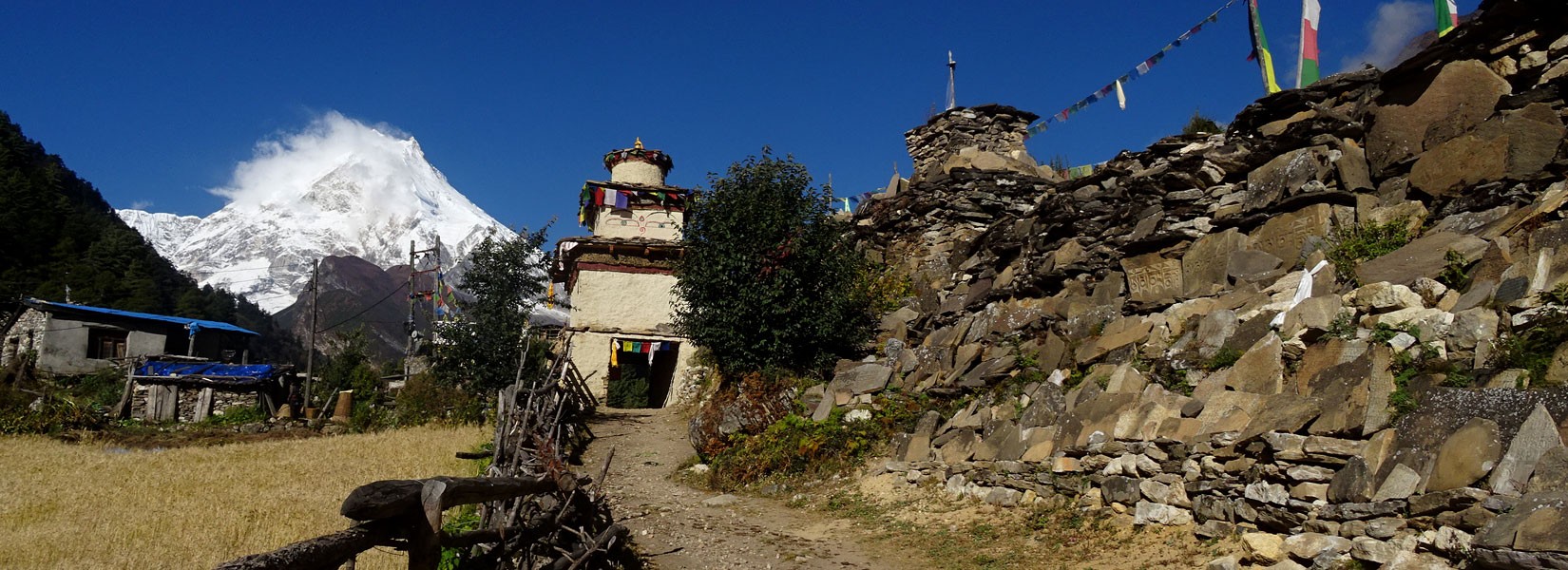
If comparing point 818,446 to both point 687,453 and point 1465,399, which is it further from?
point 1465,399

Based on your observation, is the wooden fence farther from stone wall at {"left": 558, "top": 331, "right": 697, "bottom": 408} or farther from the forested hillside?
the forested hillside

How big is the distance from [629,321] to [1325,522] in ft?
79.4

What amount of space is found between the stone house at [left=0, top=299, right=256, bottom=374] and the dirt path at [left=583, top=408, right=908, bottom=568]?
3165 cm

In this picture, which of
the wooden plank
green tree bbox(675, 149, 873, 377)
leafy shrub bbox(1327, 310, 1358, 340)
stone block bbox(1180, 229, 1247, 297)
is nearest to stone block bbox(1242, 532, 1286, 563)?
leafy shrub bbox(1327, 310, 1358, 340)

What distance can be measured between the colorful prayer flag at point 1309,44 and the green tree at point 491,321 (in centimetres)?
1956

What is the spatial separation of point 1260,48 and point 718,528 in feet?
44.1

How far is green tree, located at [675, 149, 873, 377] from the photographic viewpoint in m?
17.1

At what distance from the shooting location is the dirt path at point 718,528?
9531 millimetres

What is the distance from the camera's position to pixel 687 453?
17203 mm

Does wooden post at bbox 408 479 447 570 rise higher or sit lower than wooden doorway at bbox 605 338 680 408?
lower

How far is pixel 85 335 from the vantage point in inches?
1446

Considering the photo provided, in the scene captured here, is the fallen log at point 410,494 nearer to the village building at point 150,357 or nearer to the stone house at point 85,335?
the village building at point 150,357

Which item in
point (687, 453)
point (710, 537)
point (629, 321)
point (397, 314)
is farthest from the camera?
point (397, 314)

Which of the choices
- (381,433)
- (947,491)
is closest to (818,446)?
(947,491)
